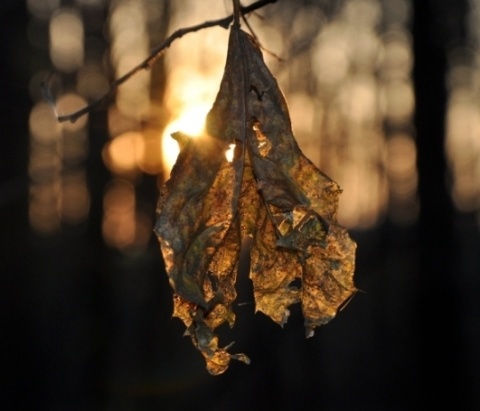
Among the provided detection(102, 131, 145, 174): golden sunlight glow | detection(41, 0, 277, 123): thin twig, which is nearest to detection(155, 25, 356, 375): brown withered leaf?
detection(41, 0, 277, 123): thin twig

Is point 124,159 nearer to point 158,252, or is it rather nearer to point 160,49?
point 158,252

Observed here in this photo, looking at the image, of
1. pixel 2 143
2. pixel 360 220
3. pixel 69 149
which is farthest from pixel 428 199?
pixel 360 220

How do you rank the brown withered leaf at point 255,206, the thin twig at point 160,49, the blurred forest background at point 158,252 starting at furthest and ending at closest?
the blurred forest background at point 158,252 → the thin twig at point 160,49 → the brown withered leaf at point 255,206

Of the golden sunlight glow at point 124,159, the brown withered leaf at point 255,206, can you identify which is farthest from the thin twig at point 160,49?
the golden sunlight glow at point 124,159

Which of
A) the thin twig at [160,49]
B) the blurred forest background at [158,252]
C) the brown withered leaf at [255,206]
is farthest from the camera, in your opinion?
the blurred forest background at [158,252]

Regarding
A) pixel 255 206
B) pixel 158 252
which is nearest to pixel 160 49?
→ pixel 255 206

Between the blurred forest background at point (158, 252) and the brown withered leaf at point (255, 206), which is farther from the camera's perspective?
the blurred forest background at point (158, 252)

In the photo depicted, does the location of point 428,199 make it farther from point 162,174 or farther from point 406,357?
point 406,357

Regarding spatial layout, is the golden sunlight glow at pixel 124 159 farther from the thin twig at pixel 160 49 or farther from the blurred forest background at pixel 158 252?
the thin twig at pixel 160 49
